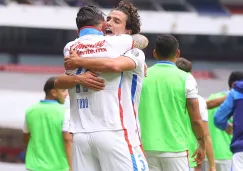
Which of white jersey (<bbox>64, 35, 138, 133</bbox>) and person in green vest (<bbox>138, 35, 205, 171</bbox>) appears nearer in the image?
white jersey (<bbox>64, 35, 138, 133</bbox>)

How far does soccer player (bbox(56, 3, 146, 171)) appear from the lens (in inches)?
190

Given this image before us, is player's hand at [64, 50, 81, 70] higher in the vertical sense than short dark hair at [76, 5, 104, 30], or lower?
lower

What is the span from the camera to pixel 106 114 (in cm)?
485

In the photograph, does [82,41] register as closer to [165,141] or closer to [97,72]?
[97,72]

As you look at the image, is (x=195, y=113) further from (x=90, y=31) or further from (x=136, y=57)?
(x=90, y=31)

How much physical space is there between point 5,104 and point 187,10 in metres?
17.4

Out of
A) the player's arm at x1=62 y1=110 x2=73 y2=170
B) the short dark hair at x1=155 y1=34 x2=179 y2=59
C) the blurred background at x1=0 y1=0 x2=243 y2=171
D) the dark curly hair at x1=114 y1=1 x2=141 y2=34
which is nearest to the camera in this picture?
the dark curly hair at x1=114 y1=1 x2=141 y2=34

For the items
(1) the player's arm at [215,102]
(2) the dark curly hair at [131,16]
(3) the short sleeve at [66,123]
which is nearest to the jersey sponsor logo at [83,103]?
(2) the dark curly hair at [131,16]

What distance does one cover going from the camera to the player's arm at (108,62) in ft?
15.8

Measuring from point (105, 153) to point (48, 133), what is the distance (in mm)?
3249

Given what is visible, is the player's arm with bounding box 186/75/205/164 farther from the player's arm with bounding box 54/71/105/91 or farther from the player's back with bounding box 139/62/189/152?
the player's arm with bounding box 54/71/105/91

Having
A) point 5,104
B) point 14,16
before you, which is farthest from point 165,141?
point 14,16

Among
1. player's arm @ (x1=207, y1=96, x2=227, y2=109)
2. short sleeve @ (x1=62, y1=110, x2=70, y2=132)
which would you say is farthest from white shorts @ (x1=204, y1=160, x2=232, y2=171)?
short sleeve @ (x1=62, y1=110, x2=70, y2=132)

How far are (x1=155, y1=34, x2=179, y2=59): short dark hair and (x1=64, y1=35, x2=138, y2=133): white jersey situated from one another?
1.33m
